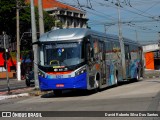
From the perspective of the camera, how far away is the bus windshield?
21.1m

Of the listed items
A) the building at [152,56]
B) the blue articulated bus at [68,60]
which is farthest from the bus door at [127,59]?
the building at [152,56]

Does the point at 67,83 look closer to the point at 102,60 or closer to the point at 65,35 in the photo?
the point at 65,35

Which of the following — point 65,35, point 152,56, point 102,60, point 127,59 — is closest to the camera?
point 65,35

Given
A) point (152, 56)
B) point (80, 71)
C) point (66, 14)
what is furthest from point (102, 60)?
point (66, 14)

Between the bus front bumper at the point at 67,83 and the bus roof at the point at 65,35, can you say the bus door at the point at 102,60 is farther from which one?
the bus front bumper at the point at 67,83

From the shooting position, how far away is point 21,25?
77.1 metres

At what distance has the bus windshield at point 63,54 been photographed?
69.3 ft

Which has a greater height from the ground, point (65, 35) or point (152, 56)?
point (65, 35)

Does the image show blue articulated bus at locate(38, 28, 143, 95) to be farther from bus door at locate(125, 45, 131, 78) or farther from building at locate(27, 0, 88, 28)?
building at locate(27, 0, 88, 28)

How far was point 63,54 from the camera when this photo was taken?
69.8 ft

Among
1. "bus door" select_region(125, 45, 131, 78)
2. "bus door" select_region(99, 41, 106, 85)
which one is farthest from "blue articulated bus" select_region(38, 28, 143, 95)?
"bus door" select_region(125, 45, 131, 78)

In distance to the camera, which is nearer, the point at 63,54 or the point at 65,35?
the point at 63,54

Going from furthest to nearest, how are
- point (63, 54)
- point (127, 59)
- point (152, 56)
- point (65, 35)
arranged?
1. point (152, 56)
2. point (127, 59)
3. point (65, 35)
4. point (63, 54)

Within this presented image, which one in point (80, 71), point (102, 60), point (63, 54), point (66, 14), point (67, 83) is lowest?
point (67, 83)
